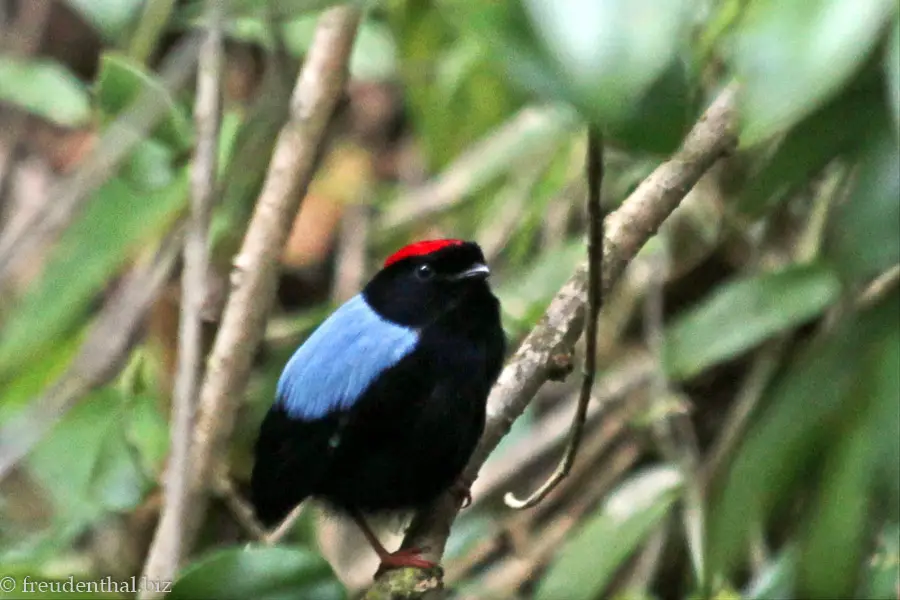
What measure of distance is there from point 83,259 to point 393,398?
73 cm

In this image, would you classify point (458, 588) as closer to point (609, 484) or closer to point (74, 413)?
point (609, 484)

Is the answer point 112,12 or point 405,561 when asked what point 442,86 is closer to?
point 405,561

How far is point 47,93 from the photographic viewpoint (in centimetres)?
262

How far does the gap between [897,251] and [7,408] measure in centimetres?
204

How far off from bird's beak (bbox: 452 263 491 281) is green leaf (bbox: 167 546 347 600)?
2.82ft

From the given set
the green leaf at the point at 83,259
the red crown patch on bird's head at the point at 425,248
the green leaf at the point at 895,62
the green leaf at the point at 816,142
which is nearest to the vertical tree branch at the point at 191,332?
the green leaf at the point at 83,259

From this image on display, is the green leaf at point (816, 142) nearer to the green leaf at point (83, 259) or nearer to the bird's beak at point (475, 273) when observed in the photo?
the bird's beak at point (475, 273)

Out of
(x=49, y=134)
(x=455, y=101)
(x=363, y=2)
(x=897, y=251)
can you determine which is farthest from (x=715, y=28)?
(x=49, y=134)

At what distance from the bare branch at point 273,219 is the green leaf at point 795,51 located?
1681mm

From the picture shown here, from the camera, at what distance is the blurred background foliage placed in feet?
2.99

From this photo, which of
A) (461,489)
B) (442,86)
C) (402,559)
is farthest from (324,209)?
(402,559)

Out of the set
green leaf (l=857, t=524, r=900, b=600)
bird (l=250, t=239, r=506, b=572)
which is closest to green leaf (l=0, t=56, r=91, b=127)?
bird (l=250, t=239, r=506, b=572)

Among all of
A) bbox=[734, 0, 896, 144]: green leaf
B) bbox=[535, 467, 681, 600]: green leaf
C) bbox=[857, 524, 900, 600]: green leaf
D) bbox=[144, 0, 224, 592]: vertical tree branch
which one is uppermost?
bbox=[734, 0, 896, 144]: green leaf

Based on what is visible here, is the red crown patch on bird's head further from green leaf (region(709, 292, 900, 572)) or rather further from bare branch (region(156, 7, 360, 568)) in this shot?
green leaf (region(709, 292, 900, 572))
